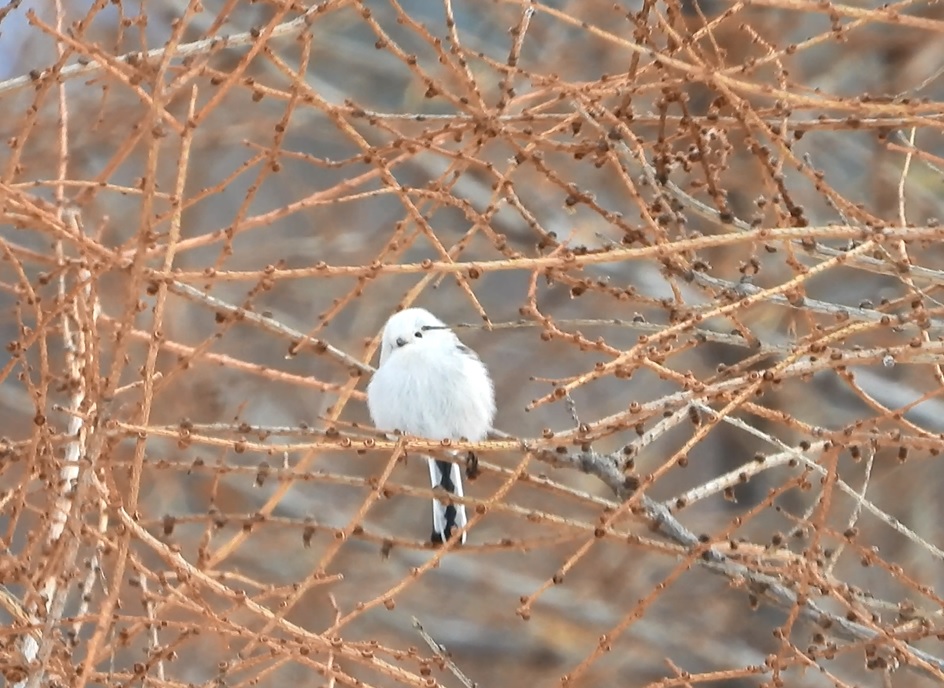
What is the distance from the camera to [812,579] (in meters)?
1.97

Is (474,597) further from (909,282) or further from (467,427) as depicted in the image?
A: (909,282)

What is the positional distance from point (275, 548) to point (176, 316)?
1.18 meters

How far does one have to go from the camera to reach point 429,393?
3119 millimetres

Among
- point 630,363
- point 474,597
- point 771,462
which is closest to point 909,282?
point 771,462

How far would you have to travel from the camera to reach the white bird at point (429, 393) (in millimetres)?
3107

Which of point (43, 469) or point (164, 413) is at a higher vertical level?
point (164, 413)

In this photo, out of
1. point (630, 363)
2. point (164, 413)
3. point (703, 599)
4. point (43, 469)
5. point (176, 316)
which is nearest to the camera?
point (630, 363)

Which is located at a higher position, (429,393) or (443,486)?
(429,393)

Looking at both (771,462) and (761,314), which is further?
Answer: (761,314)

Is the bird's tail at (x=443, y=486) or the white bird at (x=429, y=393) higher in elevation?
the white bird at (x=429, y=393)

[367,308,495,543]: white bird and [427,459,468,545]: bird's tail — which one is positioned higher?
[367,308,495,543]: white bird

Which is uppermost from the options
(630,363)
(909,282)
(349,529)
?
(909,282)

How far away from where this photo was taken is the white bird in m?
3.11

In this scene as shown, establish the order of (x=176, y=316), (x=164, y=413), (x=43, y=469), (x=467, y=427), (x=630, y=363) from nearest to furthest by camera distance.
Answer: (x=630, y=363), (x=43, y=469), (x=467, y=427), (x=164, y=413), (x=176, y=316)
